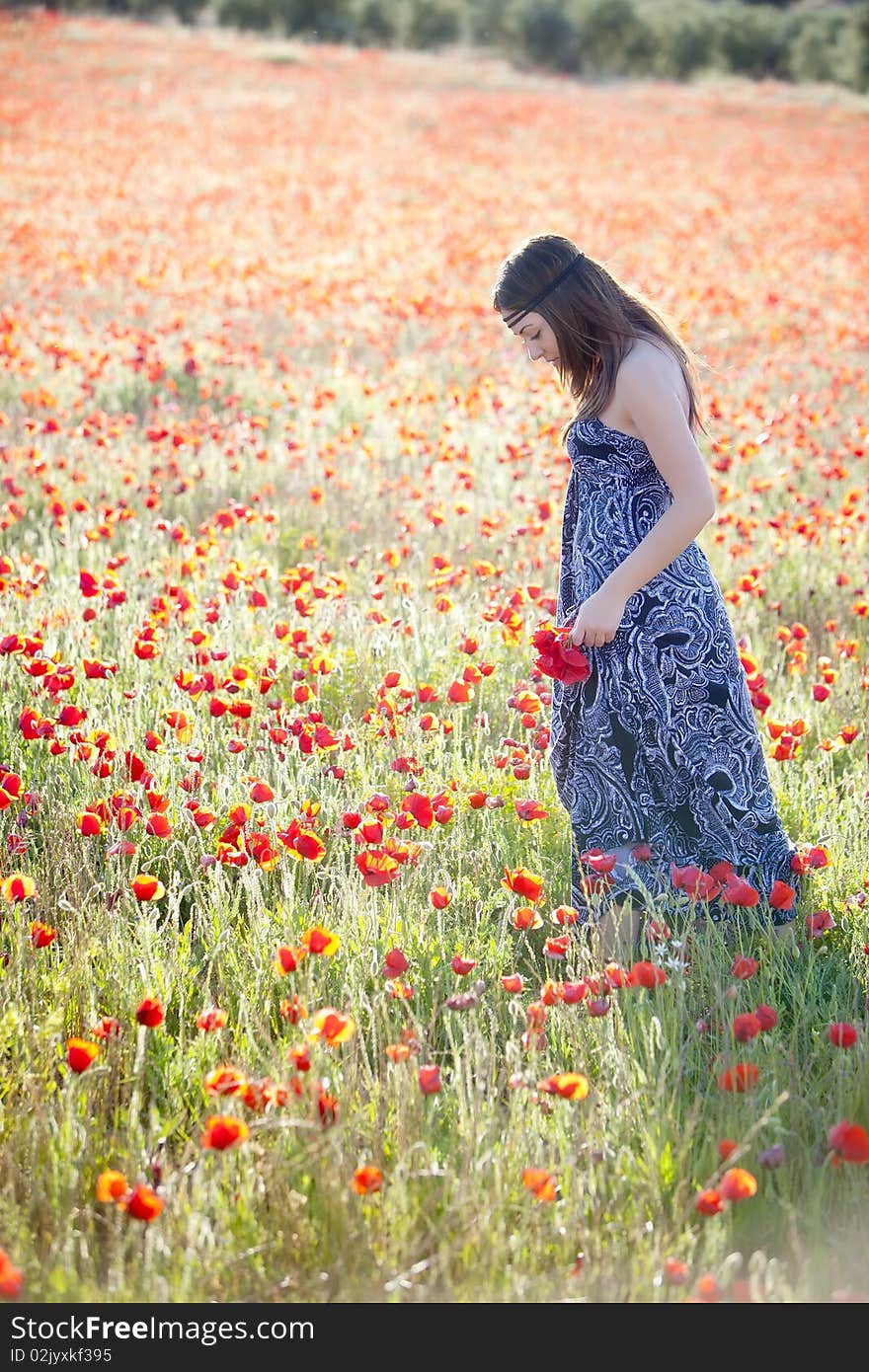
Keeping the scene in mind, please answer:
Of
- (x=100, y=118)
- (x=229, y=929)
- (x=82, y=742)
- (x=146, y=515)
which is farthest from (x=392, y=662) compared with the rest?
(x=100, y=118)

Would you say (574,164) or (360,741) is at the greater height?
(574,164)

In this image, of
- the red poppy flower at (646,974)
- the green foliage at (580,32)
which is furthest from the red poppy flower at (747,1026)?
the green foliage at (580,32)

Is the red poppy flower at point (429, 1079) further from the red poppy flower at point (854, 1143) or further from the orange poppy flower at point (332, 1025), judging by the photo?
the red poppy flower at point (854, 1143)

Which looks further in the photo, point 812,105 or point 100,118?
point 812,105

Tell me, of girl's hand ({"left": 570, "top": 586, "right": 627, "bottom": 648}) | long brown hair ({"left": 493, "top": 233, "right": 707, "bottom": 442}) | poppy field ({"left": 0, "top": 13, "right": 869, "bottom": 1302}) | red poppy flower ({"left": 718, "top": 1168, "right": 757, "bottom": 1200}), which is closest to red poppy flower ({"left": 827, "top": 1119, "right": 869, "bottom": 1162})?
poppy field ({"left": 0, "top": 13, "right": 869, "bottom": 1302})

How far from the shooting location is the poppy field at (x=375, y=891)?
1918mm

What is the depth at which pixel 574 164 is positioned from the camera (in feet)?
66.3

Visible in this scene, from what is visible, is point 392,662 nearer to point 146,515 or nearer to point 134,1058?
point 134,1058

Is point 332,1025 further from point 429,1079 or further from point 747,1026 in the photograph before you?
point 747,1026

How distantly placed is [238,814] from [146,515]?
3.49 m

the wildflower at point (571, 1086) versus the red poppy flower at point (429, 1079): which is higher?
the wildflower at point (571, 1086)

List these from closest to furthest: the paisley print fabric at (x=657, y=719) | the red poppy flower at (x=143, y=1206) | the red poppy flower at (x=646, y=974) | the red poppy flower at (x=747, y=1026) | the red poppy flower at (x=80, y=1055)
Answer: the red poppy flower at (x=143, y=1206) → the red poppy flower at (x=80, y=1055) → the red poppy flower at (x=747, y=1026) → the red poppy flower at (x=646, y=974) → the paisley print fabric at (x=657, y=719)

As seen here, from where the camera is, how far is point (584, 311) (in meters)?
2.86

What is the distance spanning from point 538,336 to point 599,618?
2.32 ft
